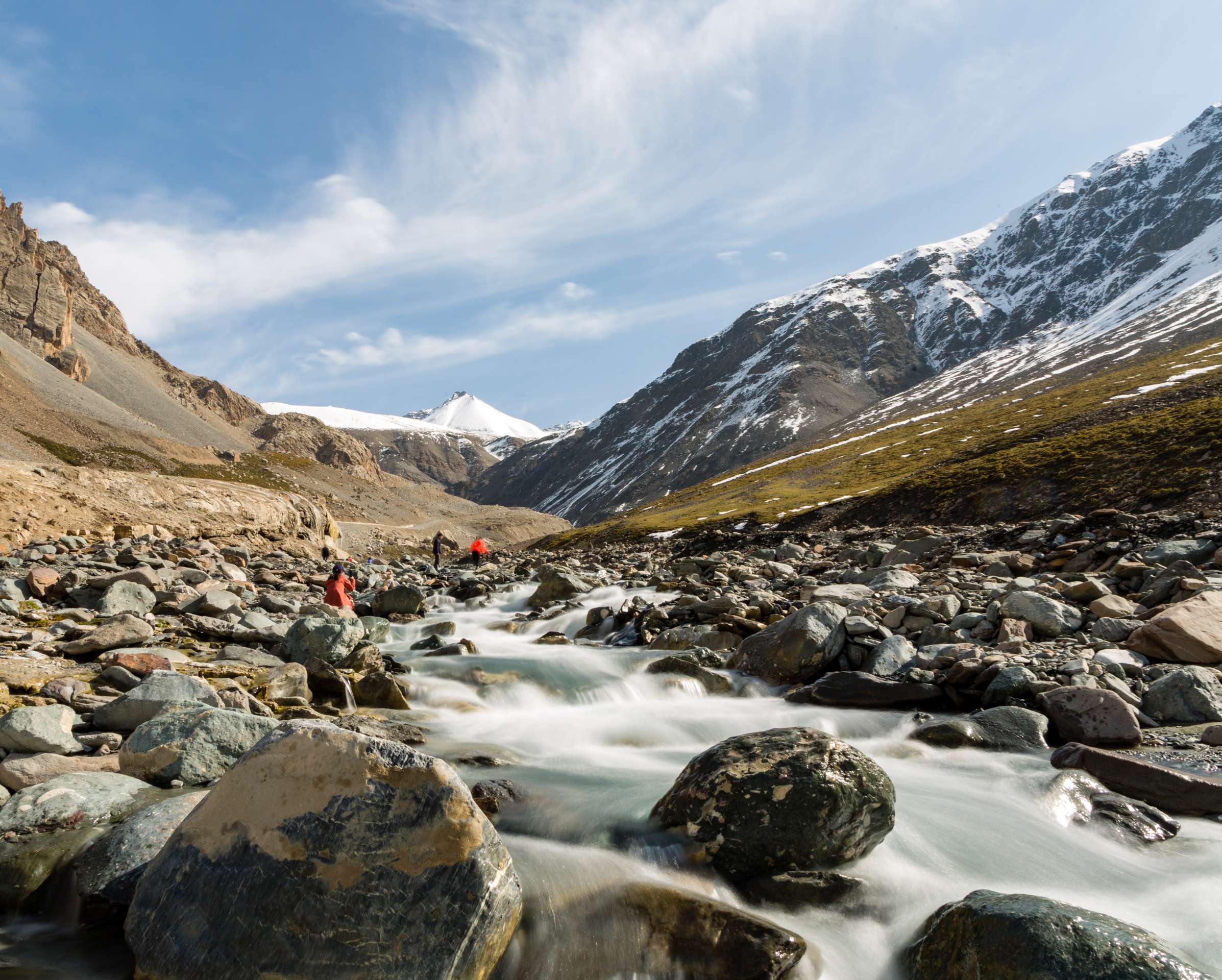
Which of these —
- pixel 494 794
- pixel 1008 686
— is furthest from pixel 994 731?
pixel 494 794

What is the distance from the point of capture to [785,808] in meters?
6.16

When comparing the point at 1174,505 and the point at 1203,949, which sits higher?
the point at 1174,505

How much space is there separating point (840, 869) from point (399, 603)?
17952 millimetres

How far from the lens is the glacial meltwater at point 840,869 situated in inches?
210

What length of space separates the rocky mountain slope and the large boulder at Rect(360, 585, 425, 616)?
11819 millimetres

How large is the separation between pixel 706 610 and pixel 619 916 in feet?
39.9

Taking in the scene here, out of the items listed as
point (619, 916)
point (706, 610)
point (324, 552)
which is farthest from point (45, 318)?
point (619, 916)

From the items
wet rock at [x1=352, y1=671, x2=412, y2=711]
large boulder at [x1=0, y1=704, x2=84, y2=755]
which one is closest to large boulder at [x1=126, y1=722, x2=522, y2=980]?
large boulder at [x1=0, y1=704, x2=84, y2=755]

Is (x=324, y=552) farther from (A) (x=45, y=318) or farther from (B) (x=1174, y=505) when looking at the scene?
(A) (x=45, y=318)

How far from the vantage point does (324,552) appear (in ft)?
135

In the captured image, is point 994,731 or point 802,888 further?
point 994,731

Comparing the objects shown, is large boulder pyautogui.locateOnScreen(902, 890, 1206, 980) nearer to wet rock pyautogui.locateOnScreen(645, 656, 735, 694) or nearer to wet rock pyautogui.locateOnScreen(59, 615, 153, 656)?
wet rock pyautogui.locateOnScreen(645, 656, 735, 694)

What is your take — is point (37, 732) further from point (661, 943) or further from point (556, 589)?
point (556, 589)

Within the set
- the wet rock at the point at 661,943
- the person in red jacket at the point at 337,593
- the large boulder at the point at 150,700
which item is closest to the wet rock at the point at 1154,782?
the wet rock at the point at 661,943
